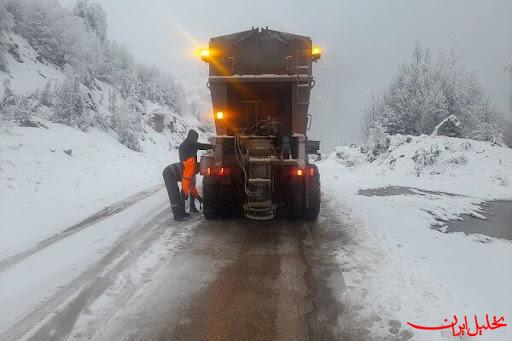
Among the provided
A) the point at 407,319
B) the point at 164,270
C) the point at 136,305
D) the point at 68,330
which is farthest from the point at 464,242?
the point at 68,330

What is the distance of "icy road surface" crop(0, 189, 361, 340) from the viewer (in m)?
3.37

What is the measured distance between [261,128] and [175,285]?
428 centimetres

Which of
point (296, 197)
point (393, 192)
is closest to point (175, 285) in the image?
point (296, 197)

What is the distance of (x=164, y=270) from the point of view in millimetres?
4691

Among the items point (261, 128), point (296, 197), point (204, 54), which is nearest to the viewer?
point (296, 197)

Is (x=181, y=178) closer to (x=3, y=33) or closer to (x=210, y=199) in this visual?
(x=210, y=199)

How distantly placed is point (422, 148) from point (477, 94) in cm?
1274

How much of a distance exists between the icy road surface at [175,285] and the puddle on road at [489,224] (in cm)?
284

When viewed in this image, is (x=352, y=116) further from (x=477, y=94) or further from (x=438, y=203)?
(x=438, y=203)

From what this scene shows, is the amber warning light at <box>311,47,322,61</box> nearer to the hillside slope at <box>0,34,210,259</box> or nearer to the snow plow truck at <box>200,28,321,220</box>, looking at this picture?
the snow plow truck at <box>200,28,321,220</box>

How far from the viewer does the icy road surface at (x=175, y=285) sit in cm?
337

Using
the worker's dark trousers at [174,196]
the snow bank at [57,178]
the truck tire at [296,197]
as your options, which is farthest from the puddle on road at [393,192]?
the snow bank at [57,178]

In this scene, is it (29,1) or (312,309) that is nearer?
(312,309)

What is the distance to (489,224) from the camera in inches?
313
